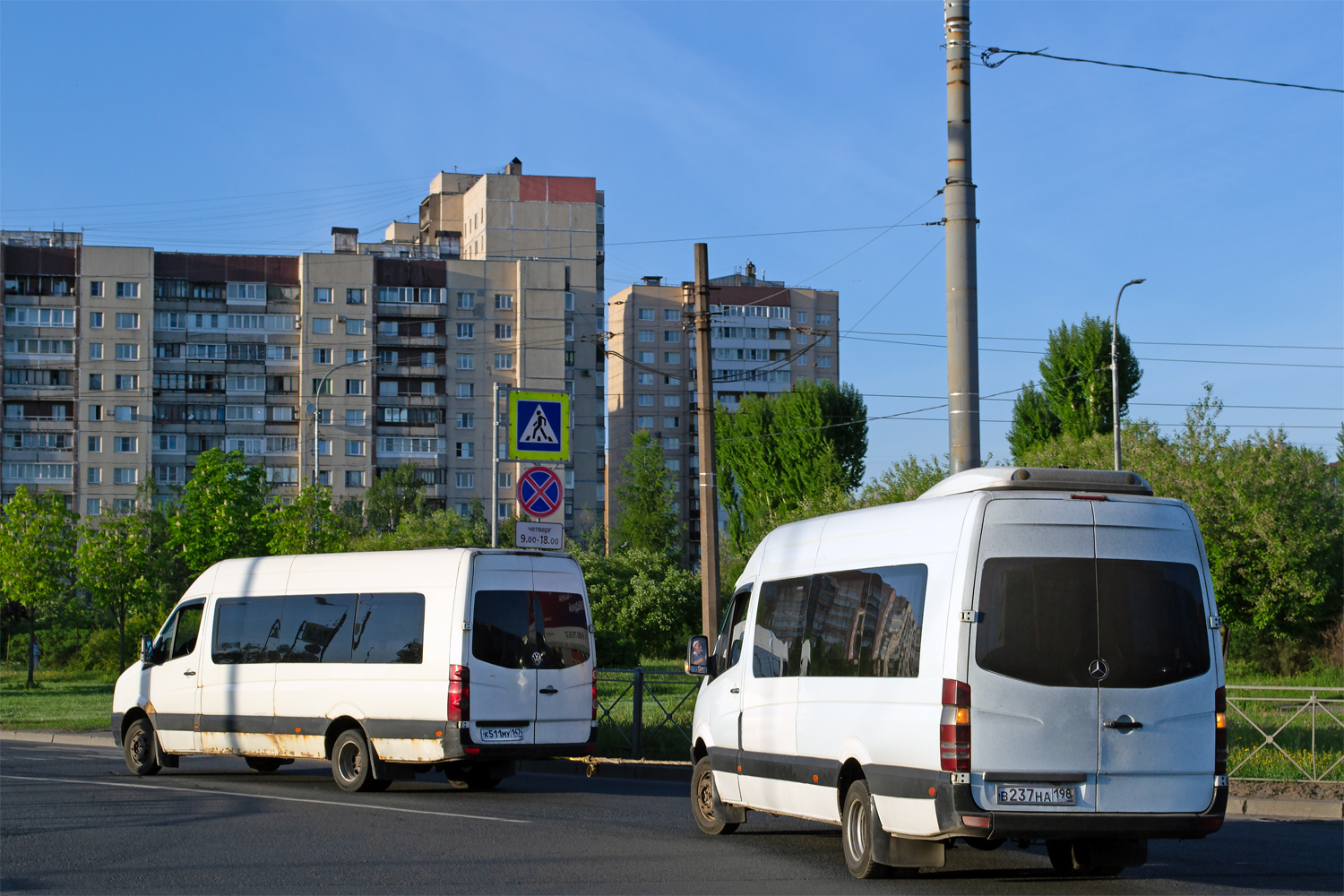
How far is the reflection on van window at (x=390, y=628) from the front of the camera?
14531mm

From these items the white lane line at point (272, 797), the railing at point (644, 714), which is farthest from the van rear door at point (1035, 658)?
the railing at point (644, 714)

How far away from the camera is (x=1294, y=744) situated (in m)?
15.2

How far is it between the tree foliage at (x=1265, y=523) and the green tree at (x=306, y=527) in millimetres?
25945

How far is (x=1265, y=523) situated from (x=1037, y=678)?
33647 millimetres

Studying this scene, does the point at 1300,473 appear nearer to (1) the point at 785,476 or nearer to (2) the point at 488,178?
(1) the point at 785,476

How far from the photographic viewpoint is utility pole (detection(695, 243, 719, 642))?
21484 mm

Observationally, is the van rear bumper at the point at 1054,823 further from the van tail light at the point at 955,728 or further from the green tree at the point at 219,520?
the green tree at the point at 219,520

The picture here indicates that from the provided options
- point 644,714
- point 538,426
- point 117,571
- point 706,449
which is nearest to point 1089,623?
point 644,714

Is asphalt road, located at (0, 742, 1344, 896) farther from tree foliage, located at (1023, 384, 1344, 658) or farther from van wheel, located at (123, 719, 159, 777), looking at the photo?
tree foliage, located at (1023, 384, 1344, 658)

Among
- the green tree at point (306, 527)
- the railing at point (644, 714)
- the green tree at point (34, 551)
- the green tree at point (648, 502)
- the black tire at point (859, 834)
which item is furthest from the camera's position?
the green tree at point (648, 502)

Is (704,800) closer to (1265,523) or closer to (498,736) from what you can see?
(498,736)

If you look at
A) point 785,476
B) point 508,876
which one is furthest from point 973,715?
point 785,476

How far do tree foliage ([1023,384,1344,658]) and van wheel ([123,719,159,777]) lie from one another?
30.0 metres

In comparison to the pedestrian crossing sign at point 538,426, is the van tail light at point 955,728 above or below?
below
